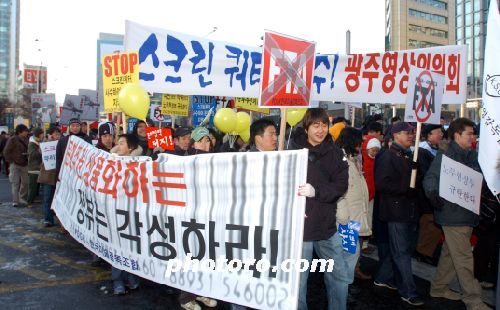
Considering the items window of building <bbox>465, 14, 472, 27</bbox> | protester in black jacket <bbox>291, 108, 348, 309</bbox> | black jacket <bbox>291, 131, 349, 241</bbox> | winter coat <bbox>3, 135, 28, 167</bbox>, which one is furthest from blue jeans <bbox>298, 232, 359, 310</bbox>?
window of building <bbox>465, 14, 472, 27</bbox>

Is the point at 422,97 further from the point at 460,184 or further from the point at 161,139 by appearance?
the point at 161,139

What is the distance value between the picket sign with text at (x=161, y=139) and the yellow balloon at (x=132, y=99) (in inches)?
13.0

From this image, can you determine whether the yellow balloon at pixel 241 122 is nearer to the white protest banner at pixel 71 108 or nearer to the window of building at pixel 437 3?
the white protest banner at pixel 71 108

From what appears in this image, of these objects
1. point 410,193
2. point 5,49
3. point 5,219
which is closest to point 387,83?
point 410,193

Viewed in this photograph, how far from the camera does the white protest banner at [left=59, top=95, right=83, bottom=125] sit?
12508mm

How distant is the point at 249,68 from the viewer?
636 centimetres

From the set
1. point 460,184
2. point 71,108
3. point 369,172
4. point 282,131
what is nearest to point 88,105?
point 71,108

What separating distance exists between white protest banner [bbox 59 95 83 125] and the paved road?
6.07 m

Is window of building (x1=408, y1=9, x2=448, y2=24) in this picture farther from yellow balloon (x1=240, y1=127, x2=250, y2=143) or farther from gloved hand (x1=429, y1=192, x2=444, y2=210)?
gloved hand (x1=429, y1=192, x2=444, y2=210)

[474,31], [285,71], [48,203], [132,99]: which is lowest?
[48,203]

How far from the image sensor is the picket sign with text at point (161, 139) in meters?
5.55

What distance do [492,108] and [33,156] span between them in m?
9.56

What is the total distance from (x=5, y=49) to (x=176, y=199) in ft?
446

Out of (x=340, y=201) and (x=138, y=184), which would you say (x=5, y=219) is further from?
(x=340, y=201)
